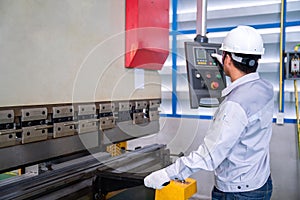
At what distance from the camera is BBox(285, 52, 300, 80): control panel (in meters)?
2.55

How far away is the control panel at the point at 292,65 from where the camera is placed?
2.55 m

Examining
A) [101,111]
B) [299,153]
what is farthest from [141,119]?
[299,153]

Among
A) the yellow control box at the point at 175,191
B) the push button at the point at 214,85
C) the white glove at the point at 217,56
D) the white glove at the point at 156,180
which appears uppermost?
the white glove at the point at 217,56

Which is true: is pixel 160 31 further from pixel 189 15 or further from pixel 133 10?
pixel 189 15

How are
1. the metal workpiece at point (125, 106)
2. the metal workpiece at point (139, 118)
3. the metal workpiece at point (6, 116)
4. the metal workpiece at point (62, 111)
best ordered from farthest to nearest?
the metal workpiece at point (139, 118)
the metal workpiece at point (125, 106)
the metal workpiece at point (62, 111)
the metal workpiece at point (6, 116)

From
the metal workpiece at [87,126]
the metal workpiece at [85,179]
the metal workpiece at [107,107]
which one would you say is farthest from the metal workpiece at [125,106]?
the metal workpiece at [85,179]

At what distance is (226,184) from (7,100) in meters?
0.94

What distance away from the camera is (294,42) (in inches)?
106

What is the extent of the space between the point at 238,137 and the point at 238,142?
0.23ft

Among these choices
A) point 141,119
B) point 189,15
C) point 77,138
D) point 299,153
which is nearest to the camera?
point 77,138

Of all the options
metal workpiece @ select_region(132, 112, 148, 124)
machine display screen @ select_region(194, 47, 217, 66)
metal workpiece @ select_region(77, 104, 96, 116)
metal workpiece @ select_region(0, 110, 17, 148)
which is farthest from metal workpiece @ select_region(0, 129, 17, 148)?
machine display screen @ select_region(194, 47, 217, 66)

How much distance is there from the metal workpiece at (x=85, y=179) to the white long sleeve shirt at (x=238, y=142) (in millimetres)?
228

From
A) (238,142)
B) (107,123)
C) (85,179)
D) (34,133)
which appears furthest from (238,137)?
(34,133)

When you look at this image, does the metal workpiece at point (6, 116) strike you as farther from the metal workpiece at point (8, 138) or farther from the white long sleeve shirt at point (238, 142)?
the white long sleeve shirt at point (238, 142)
